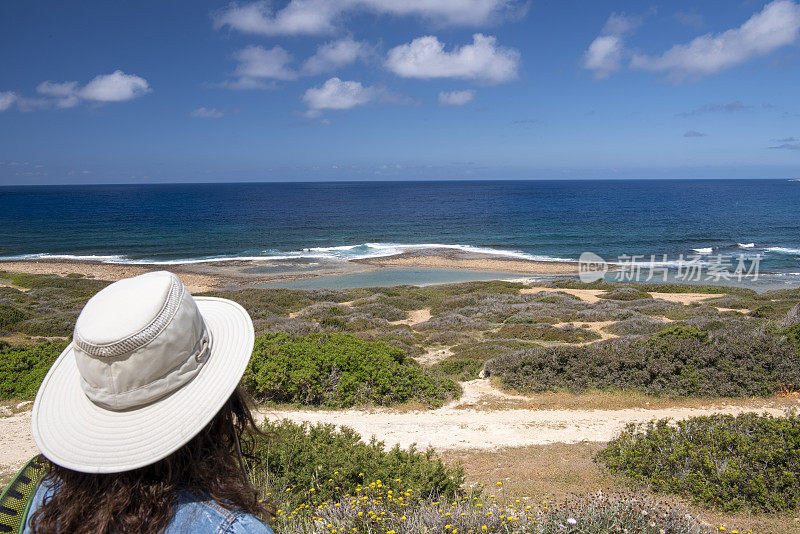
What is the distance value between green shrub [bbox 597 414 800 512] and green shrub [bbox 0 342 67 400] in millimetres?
10468

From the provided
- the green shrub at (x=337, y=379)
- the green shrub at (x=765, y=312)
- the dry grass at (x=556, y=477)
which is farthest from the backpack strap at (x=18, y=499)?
the green shrub at (x=765, y=312)

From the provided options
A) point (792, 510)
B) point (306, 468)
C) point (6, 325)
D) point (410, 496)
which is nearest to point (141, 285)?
point (410, 496)

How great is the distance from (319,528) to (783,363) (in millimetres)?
9702

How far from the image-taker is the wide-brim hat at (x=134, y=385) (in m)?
1.37

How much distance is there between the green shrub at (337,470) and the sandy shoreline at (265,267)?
2853 cm

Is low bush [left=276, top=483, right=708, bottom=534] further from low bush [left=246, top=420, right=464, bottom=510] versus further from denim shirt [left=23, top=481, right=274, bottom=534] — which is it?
denim shirt [left=23, top=481, right=274, bottom=534]

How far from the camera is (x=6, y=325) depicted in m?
17.0

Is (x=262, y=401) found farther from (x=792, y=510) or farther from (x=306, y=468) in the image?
(x=792, y=510)

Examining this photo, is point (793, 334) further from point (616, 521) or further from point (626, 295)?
point (626, 295)

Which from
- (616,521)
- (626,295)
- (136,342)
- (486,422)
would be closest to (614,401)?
(486,422)

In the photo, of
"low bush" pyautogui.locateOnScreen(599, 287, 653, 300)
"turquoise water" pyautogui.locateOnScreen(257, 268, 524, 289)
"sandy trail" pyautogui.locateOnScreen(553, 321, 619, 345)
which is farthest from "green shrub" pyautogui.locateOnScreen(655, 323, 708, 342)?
"turquoise water" pyautogui.locateOnScreen(257, 268, 524, 289)

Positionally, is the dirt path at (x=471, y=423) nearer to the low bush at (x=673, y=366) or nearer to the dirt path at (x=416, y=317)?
the low bush at (x=673, y=366)

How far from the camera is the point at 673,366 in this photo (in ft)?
31.5

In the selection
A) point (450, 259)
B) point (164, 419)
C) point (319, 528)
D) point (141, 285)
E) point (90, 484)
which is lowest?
point (450, 259)
